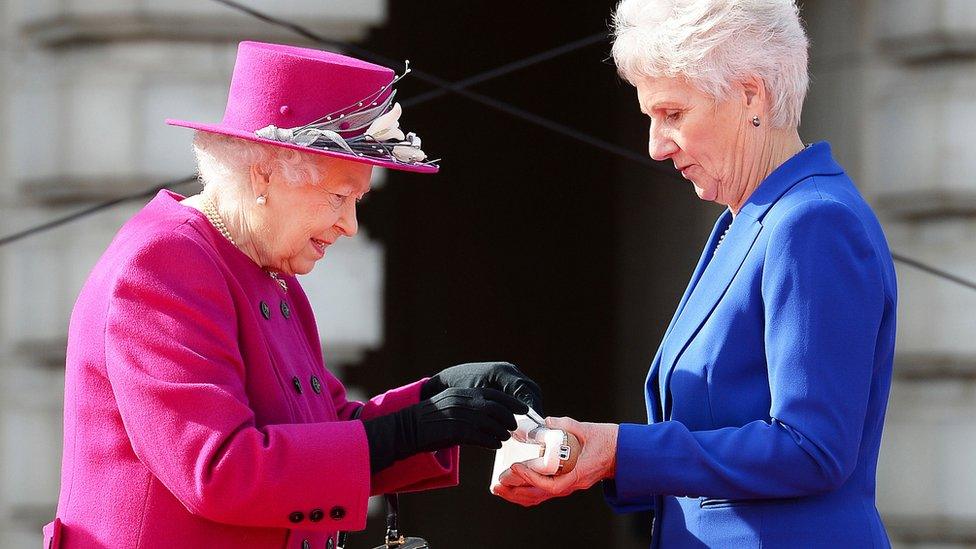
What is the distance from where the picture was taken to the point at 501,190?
333 centimetres

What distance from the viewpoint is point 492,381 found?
86.4 inches

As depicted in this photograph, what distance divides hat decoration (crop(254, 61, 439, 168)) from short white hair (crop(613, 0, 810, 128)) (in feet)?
1.28

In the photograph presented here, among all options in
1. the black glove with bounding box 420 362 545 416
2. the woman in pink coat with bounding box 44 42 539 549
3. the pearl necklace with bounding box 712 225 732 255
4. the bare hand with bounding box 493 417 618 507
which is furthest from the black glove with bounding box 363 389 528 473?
the pearl necklace with bounding box 712 225 732 255

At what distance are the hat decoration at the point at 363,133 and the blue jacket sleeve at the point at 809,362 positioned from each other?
58 centimetres

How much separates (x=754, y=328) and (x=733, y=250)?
0.15 metres

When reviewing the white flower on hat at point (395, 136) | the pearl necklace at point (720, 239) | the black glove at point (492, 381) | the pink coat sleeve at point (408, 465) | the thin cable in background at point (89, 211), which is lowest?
the pink coat sleeve at point (408, 465)

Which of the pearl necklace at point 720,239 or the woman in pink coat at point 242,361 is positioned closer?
the woman in pink coat at point 242,361

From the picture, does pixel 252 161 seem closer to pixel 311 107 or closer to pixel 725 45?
pixel 311 107

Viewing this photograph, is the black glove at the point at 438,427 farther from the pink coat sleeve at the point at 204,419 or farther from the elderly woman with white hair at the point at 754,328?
the elderly woman with white hair at the point at 754,328

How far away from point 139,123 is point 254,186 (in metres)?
1.52

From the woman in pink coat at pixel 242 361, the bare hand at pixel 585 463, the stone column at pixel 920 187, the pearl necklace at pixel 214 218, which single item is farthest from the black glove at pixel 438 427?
the stone column at pixel 920 187

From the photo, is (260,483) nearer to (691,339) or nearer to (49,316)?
(691,339)

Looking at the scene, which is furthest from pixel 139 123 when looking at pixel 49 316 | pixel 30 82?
pixel 49 316

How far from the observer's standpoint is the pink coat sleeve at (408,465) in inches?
86.4
